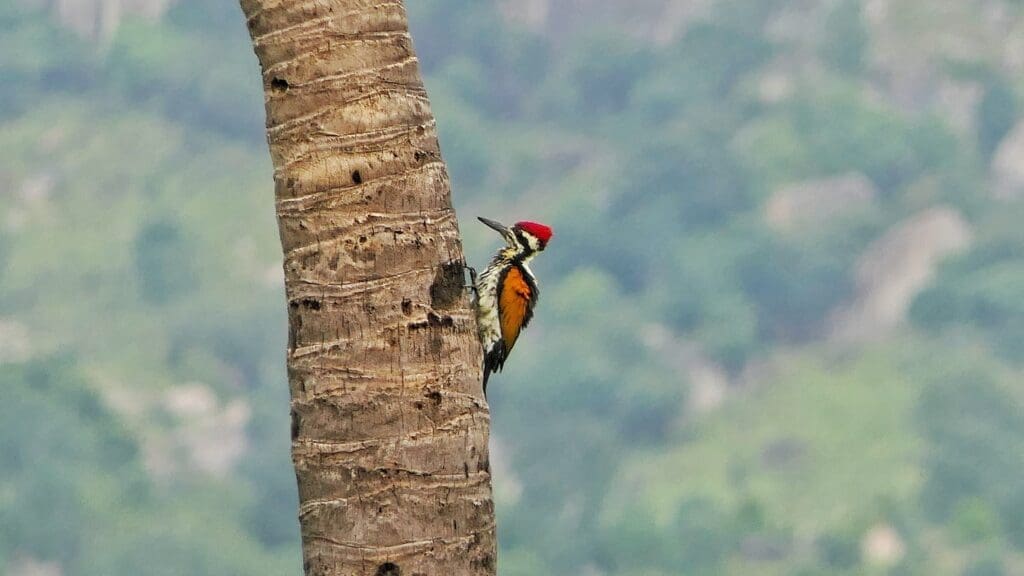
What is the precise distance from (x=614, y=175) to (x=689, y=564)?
3251cm

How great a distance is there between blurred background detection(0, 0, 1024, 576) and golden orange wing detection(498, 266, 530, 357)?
6100 centimetres

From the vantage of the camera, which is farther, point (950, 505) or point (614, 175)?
point (614, 175)

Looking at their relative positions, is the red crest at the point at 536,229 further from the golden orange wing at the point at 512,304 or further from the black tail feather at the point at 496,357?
the black tail feather at the point at 496,357

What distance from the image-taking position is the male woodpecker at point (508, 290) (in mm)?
9398

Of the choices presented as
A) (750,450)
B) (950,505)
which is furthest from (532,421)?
(950,505)

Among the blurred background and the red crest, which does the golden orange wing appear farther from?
the blurred background

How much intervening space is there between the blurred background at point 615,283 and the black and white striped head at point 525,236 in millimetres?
60904

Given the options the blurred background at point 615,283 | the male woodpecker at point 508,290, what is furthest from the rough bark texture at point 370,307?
the blurred background at point 615,283

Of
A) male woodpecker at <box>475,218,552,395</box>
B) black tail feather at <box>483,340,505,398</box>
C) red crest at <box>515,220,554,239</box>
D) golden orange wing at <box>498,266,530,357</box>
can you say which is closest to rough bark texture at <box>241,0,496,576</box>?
black tail feather at <box>483,340,505,398</box>

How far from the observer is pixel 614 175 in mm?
105562

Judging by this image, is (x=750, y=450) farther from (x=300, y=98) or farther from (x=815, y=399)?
(x=300, y=98)

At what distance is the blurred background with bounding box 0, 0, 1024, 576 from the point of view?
252 feet

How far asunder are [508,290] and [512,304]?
0.06 metres

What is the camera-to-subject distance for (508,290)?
9.59 m
